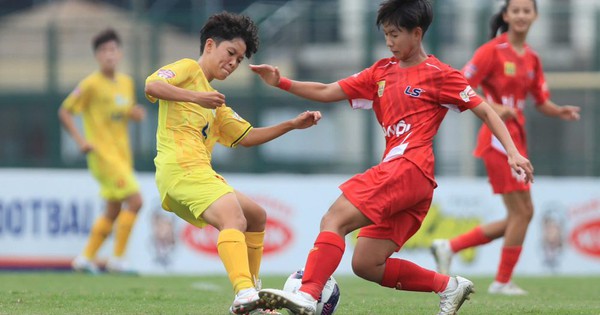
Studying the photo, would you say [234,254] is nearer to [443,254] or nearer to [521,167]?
[521,167]

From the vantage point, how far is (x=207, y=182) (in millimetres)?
6250

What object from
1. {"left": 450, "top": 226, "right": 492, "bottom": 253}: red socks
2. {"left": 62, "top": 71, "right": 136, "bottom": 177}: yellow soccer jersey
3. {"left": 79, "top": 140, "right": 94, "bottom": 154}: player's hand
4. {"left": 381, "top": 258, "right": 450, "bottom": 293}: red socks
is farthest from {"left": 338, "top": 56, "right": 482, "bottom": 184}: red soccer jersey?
{"left": 62, "top": 71, "right": 136, "bottom": 177}: yellow soccer jersey

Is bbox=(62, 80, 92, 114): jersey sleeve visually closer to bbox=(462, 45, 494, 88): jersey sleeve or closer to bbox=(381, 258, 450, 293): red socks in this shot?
bbox=(462, 45, 494, 88): jersey sleeve

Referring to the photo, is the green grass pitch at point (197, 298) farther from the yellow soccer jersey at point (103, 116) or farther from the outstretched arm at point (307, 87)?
the yellow soccer jersey at point (103, 116)

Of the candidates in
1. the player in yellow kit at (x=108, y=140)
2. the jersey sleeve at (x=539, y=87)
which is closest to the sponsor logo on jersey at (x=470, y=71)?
the jersey sleeve at (x=539, y=87)

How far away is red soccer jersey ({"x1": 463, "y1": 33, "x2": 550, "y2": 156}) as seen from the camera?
8727mm

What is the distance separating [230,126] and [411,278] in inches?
56.1

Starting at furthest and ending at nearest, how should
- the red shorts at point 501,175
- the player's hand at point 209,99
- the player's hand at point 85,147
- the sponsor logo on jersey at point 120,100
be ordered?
the sponsor logo on jersey at point 120,100, the player's hand at point 85,147, the red shorts at point 501,175, the player's hand at point 209,99

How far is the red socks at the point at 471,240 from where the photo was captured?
9.38 metres

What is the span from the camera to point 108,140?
467 inches

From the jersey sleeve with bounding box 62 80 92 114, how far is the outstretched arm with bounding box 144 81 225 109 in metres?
5.84

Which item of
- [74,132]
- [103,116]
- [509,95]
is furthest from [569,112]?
[74,132]

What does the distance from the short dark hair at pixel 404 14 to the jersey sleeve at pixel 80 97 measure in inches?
248

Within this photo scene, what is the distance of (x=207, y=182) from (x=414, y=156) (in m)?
1.15
